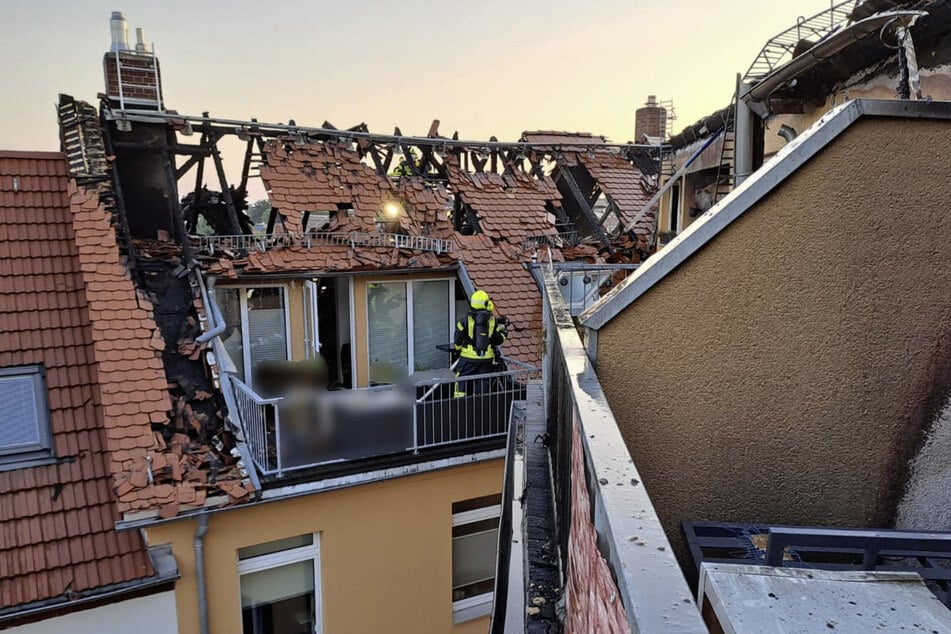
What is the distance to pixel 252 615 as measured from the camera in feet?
21.2

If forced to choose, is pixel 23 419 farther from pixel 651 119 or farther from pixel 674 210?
pixel 651 119

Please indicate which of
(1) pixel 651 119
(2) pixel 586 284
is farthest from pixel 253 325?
(1) pixel 651 119

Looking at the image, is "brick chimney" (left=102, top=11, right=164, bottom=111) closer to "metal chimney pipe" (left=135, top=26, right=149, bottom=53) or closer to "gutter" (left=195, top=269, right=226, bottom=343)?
"metal chimney pipe" (left=135, top=26, right=149, bottom=53)

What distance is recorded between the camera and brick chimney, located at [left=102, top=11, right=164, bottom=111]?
7.60 meters

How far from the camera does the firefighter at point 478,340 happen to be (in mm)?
7059

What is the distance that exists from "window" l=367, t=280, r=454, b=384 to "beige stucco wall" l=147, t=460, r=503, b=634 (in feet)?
6.84

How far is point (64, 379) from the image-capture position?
594 cm

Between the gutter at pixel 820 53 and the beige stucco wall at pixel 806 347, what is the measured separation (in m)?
1.99

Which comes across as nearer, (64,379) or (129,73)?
(64,379)

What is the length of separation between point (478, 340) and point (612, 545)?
5.95 metres

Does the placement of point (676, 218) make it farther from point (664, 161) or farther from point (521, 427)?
point (521, 427)

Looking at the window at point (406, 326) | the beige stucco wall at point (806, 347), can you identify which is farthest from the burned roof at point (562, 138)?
the beige stucco wall at point (806, 347)

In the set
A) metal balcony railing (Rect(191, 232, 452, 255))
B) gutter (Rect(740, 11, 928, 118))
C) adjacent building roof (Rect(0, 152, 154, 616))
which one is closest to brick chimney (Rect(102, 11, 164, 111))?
adjacent building roof (Rect(0, 152, 154, 616))

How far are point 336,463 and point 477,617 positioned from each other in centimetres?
305
